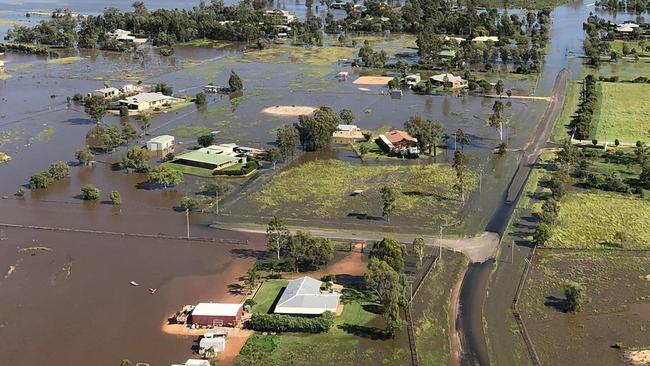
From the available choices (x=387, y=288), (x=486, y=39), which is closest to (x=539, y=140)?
(x=387, y=288)

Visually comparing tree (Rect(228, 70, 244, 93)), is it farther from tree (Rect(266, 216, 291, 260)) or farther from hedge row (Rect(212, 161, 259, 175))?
tree (Rect(266, 216, 291, 260))

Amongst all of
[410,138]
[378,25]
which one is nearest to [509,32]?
[378,25]

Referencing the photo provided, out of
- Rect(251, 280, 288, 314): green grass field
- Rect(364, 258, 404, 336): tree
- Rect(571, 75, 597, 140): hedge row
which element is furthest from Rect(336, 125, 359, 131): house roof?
Rect(364, 258, 404, 336): tree

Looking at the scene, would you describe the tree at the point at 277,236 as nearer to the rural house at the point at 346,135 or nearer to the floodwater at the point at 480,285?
the floodwater at the point at 480,285

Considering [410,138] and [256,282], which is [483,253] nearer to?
[256,282]

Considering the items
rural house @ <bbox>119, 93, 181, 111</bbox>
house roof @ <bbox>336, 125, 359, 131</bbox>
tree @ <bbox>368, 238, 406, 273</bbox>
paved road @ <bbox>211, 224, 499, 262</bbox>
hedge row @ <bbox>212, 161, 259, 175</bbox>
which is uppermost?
rural house @ <bbox>119, 93, 181, 111</bbox>

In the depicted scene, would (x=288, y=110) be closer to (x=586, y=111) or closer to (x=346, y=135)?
(x=346, y=135)
